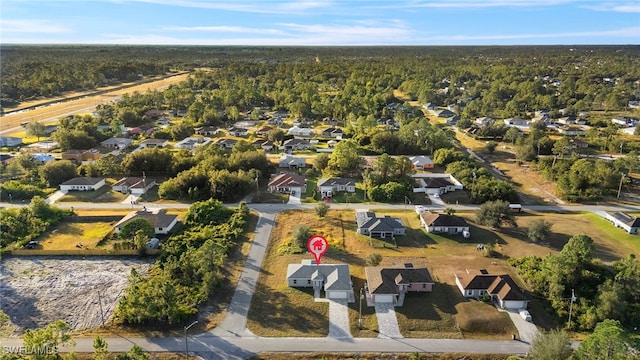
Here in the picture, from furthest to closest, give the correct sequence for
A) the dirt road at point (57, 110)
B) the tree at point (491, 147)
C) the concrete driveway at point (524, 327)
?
1. the dirt road at point (57, 110)
2. the tree at point (491, 147)
3. the concrete driveway at point (524, 327)

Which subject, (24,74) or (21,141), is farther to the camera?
(24,74)

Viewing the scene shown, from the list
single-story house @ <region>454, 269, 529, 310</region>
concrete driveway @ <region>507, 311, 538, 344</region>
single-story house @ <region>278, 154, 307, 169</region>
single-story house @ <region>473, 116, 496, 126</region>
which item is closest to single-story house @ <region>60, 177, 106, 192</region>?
single-story house @ <region>278, 154, 307, 169</region>

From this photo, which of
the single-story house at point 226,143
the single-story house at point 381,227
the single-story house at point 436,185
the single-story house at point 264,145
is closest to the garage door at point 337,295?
the single-story house at point 381,227

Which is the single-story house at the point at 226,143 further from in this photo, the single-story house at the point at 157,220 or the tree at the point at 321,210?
the tree at the point at 321,210

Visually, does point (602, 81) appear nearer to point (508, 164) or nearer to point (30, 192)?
point (508, 164)

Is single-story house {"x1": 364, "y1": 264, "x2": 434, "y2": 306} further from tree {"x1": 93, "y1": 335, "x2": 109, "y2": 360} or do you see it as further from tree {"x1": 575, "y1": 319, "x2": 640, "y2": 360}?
tree {"x1": 93, "y1": 335, "x2": 109, "y2": 360}

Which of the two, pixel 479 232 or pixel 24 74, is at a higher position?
pixel 24 74

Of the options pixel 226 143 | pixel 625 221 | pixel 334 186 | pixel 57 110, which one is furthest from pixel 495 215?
pixel 57 110

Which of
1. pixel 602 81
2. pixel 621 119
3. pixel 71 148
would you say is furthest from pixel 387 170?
pixel 602 81
